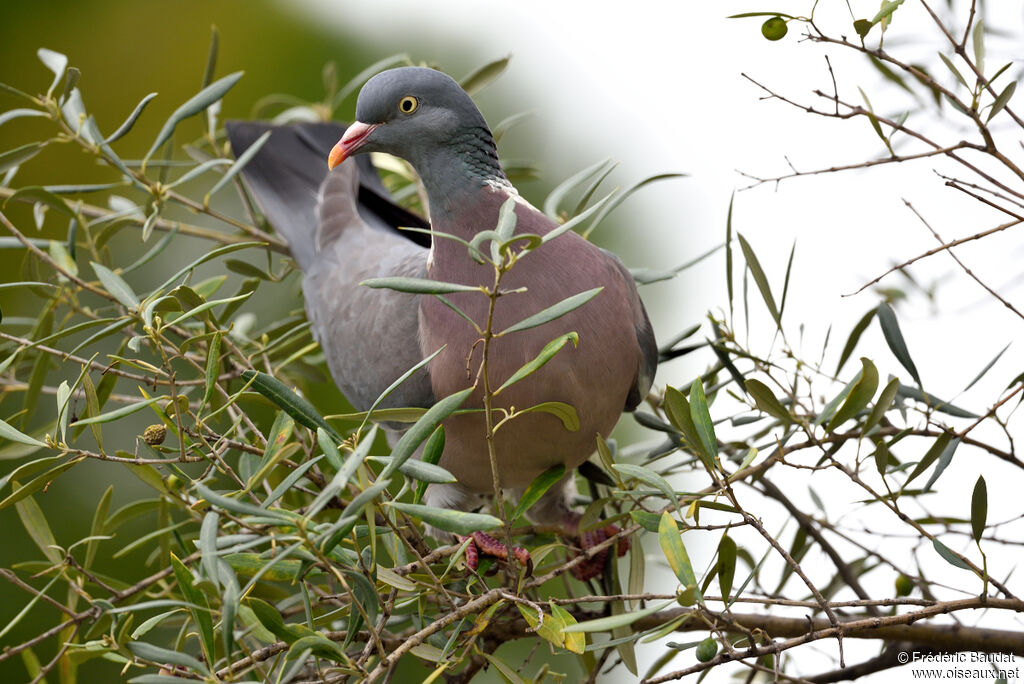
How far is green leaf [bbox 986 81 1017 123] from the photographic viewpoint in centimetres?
112

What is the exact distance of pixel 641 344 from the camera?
1683 millimetres

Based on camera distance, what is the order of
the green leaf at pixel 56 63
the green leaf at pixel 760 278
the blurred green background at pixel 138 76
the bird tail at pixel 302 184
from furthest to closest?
1. the blurred green background at pixel 138 76
2. the bird tail at pixel 302 184
3. the green leaf at pixel 56 63
4. the green leaf at pixel 760 278

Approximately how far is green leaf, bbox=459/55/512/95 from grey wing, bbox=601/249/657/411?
0.48 meters

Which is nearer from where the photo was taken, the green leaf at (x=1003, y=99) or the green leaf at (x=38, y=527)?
the green leaf at (x=1003, y=99)

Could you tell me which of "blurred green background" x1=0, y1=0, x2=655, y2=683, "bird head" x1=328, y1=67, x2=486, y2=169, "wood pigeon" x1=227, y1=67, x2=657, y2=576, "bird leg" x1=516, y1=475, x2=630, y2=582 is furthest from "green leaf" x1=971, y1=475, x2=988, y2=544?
"blurred green background" x1=0, y1=0, x2=655, y2=683

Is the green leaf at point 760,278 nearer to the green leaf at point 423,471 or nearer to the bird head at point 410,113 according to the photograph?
the bird head at point 410,113

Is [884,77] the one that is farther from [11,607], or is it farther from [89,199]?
[11,607]

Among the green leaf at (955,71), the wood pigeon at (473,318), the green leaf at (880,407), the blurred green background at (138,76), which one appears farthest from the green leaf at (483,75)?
the blurred green background at (138,76)

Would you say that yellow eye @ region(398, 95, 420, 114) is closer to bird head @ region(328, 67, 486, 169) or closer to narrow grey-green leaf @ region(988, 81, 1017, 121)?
bird head @ region(328, 67, 486, 169)

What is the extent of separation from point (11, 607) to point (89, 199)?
1761 mm

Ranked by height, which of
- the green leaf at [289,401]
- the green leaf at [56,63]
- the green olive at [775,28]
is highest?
the green olive at [775,28]

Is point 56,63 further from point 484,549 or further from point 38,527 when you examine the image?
point 484,549

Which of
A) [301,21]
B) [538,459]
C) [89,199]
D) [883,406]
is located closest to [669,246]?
[301,21]

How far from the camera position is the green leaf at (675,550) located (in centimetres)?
98
